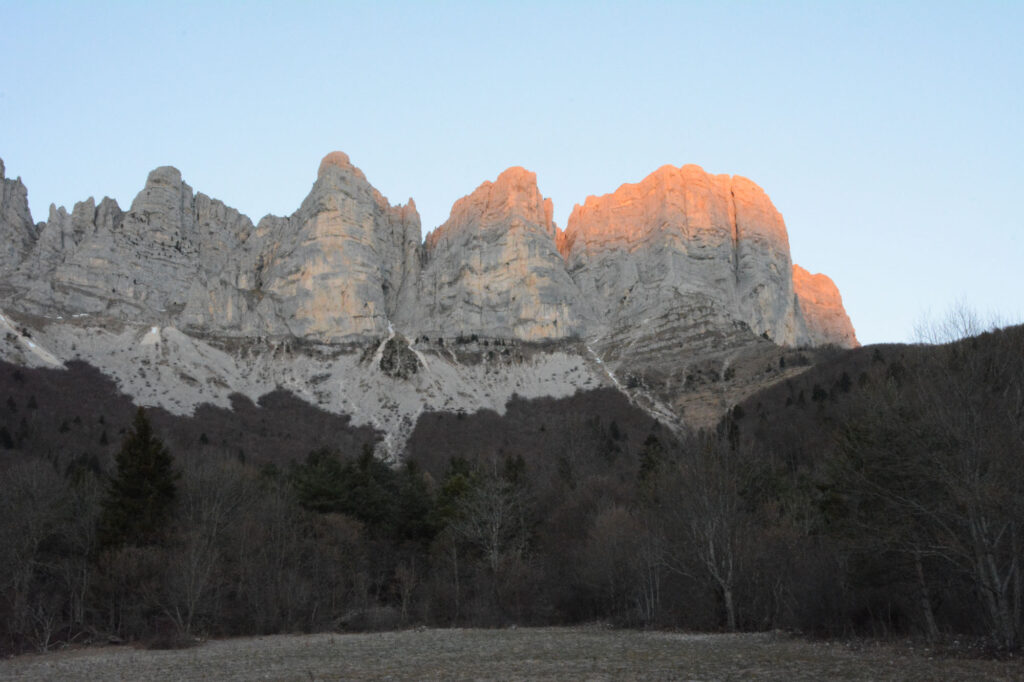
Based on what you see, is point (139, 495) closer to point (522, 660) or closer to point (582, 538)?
point (522, 660)

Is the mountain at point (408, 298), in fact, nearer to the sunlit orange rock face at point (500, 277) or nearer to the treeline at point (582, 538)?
the sunlit orange rock face at point (500, 277)

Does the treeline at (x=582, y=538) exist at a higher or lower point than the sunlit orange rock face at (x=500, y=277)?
lower

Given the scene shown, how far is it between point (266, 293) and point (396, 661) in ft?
470

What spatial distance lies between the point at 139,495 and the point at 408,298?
131605mm

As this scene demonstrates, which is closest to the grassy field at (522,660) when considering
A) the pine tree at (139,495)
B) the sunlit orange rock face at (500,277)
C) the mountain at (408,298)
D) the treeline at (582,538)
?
the treeline at (582,538)

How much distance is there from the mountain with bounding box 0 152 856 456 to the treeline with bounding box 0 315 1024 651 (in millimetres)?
62344

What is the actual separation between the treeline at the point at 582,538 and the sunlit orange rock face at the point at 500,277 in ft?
305

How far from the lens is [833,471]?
25.9 meters

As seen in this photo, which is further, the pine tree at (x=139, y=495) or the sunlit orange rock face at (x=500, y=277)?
the sunlit orange rock face at (x=500, y=277)

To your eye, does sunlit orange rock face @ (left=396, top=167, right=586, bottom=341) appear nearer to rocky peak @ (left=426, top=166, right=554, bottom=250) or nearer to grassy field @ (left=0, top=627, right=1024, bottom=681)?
rocky peak @ (left=426, top=166, right=554, bottom=250)

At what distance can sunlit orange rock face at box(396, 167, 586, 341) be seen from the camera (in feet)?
508

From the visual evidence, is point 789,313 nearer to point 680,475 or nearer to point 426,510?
point 426,510

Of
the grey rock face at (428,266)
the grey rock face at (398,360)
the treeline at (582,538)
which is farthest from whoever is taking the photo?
the grey rock face at (428,266)

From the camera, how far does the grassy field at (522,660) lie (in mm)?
16250
